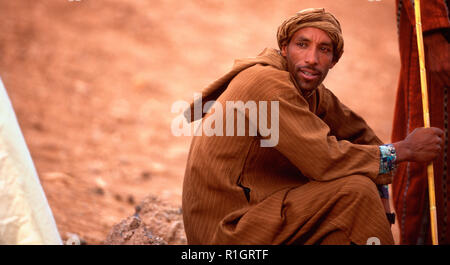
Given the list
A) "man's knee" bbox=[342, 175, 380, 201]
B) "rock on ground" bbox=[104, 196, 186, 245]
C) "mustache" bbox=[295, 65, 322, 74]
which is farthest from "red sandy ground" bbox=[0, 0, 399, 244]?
"man's knee" bbox=[342, 175, 380, 201]

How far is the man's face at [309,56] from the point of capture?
3.19m

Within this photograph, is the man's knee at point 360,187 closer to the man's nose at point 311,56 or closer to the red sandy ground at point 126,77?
the man's nose at point 311,56

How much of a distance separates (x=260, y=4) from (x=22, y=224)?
36.3ft

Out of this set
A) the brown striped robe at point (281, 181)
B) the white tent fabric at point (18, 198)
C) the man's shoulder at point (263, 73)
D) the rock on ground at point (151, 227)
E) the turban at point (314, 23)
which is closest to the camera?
the white tent fabric at point (18, 198)

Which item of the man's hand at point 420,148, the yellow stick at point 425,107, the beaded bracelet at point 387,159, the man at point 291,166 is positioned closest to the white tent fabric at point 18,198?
the man at point 291,166

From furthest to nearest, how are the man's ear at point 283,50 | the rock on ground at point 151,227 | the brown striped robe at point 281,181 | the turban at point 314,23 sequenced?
the rock on ground at point 151,227 < the man's ear at point 283,50 < the turban at point 314,23 < the brown striped robe at point 281,181

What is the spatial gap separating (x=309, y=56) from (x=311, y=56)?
0.4 inches

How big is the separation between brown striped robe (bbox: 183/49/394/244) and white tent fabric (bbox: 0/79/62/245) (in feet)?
2.40

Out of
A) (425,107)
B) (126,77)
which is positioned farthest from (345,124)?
(126,77)

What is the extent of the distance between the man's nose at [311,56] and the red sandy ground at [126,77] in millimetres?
2177

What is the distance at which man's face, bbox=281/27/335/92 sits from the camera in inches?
125

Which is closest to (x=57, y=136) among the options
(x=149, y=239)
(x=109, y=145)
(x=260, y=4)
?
(x=109, y=145)

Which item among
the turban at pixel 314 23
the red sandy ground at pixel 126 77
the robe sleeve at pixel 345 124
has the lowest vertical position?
the robe sleeve at pixel 345 124
